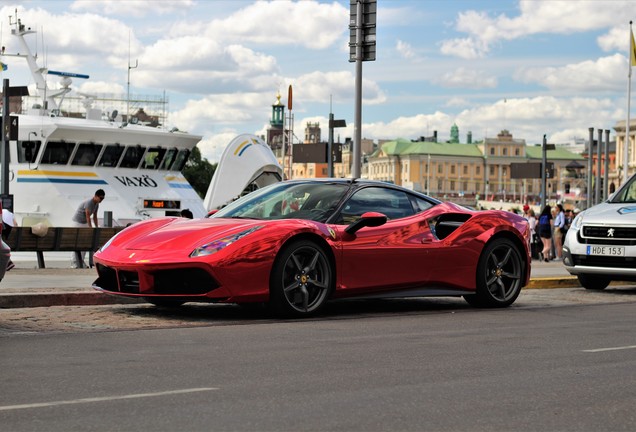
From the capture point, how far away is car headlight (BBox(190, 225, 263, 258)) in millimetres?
9664

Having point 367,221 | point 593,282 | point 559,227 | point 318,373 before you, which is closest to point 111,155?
point 559,227

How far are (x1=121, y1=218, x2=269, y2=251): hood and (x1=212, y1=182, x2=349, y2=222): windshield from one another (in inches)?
18.6

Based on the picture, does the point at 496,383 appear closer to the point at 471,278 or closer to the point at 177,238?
the point at 177,238

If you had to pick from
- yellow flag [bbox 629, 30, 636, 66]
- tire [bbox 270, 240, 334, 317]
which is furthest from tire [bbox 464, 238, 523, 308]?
yellow flag [bbox 629, 30, 636, 66]

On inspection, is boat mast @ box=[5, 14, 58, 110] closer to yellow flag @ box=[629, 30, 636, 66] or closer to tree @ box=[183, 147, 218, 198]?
yellow flag @ box=[629, 30, 636, 66]

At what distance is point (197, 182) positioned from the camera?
136750mm

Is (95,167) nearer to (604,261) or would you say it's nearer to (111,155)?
(111,155)

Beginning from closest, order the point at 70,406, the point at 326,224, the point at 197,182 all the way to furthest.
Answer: the point at 70,406
the point at 326,224
the point at 197,182

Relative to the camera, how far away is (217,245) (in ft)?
31.9

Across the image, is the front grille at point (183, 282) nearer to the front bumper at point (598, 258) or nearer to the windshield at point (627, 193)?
the front bumper at point (598, 258)

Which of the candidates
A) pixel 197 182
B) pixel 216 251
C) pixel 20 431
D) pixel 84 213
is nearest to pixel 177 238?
pixel 216 251

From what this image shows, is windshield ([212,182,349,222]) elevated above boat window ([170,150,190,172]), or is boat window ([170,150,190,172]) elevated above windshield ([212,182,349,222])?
boat window ([170,150,190,172])

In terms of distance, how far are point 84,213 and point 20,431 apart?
17.4 meters

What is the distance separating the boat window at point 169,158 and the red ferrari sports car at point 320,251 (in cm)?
2063
